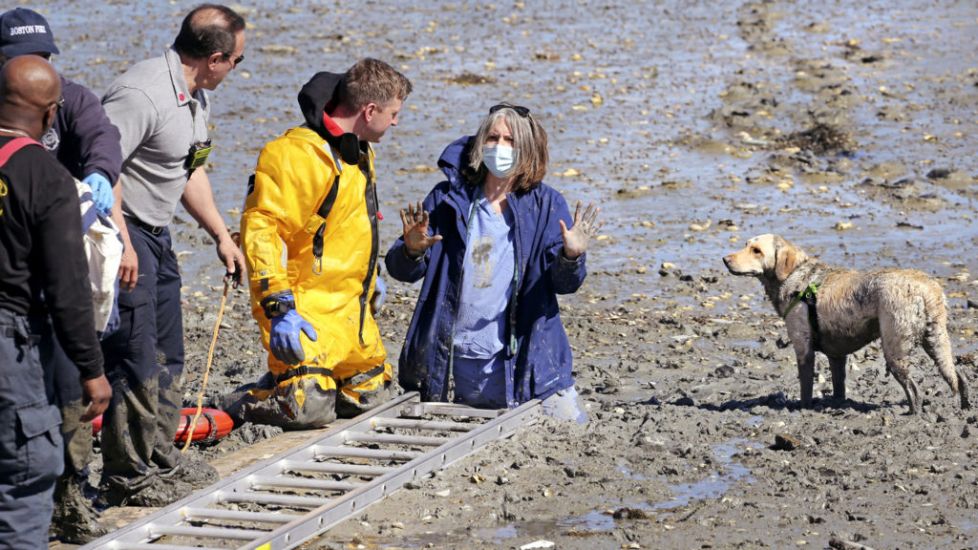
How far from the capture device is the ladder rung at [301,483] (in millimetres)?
7039

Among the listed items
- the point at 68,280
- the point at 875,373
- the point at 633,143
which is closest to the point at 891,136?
the point at 633,143

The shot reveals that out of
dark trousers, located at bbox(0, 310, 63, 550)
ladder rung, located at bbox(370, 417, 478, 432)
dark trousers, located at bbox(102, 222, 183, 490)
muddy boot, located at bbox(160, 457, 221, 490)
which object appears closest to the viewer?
dark trousers, located at bbox(0, 310, 63, 550)

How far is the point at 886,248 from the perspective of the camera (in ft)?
40.3

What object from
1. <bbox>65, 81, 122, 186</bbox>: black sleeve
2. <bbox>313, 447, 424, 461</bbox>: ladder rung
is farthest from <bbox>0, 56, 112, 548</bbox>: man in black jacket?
<bbox>313, 447, 424, 461</bbox>: ladder rung

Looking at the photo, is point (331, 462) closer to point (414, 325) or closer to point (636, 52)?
point (414, 325)

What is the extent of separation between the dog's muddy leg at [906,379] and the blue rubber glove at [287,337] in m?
3.02

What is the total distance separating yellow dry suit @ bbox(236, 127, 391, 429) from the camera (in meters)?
7.49

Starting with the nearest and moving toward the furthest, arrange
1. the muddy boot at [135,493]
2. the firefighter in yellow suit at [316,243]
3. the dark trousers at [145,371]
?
the dark trousers at [145,371] → the muddy boot at [135,493] → the firefighter in yellow suit at [316,243]

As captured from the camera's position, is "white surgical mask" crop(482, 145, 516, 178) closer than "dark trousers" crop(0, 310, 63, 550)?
No

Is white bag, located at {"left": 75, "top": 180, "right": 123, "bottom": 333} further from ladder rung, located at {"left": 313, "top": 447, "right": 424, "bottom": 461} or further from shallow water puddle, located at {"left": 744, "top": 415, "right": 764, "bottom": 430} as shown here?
shallow water puddle, located at {"left": 744, "top": 415, "right": 764, "bottom": 430}

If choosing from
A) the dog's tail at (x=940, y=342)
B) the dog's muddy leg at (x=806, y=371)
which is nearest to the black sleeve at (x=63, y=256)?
the dog's muddy leg at (x=806, y=371)

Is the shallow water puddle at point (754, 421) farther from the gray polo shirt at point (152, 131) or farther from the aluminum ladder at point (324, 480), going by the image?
the gray polo shirt at point (152, 131)

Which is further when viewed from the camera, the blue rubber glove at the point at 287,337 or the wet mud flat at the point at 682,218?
the blue rubber glove at the point at 287,337

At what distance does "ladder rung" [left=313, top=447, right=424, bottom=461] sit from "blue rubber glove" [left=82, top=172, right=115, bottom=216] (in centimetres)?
202
